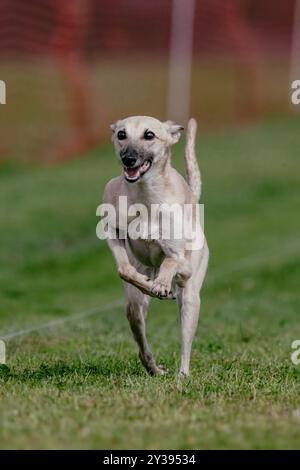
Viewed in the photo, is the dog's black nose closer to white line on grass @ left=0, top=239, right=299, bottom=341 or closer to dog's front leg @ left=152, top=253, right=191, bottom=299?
dog's front leg @ left=152, top=253, right=191, bottom=299

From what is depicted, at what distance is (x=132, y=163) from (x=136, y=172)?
8cm

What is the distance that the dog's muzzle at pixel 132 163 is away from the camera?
7.24 meters

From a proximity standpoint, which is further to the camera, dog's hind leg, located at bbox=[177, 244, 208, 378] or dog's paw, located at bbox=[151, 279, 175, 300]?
dog's hind leg, located at bbox=[177, 244, 208, 378]

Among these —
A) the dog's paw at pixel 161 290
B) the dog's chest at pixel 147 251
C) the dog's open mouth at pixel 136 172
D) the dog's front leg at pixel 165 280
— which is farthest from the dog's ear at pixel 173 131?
the dog's paw at pixel 161 290

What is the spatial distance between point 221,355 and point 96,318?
11.6ft

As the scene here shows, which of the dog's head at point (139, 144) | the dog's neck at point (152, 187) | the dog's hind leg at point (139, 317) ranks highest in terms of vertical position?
the dog's head at point (139, 144)

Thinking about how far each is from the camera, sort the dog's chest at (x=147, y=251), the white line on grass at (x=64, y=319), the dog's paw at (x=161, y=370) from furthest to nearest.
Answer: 1. the white line on grass at (x=64, y=319)
2. the dog's paw at (x=161, y=370)
3. the dog's chest at (x=147, y=251)

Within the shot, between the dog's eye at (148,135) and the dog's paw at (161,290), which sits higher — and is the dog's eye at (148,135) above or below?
above

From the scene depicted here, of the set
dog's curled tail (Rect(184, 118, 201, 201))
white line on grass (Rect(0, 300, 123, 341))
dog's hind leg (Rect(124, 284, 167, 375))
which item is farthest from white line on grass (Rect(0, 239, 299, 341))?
dog's hind leg (Rect(124, 284, 167, 375))

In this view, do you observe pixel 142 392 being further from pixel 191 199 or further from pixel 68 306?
pixel 68 306

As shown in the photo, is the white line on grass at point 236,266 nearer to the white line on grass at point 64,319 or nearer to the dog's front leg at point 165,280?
the white line on grass at point 64,319

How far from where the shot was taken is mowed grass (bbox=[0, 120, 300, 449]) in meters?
5.59

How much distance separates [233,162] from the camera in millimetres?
24500

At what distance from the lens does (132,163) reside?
725 cm
